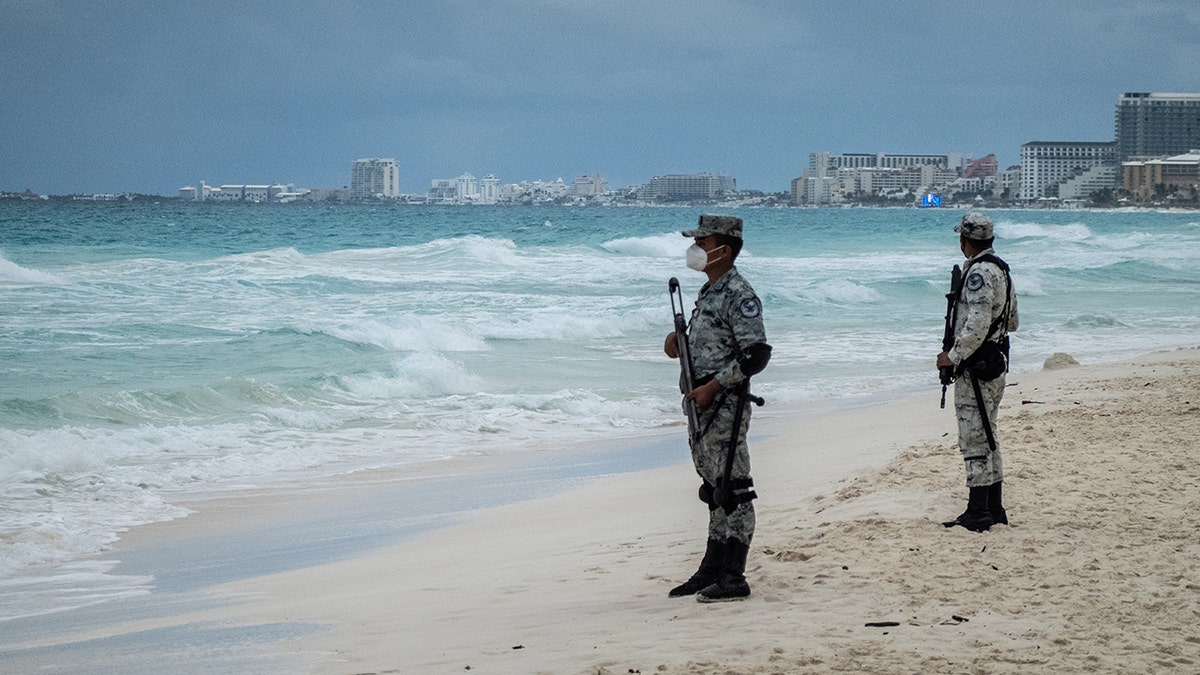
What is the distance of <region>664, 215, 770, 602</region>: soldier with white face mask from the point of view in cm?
535

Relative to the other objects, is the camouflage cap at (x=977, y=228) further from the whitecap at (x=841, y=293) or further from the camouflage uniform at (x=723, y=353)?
the whitecap at (x=841, y=293)

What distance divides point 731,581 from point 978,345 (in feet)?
6.22

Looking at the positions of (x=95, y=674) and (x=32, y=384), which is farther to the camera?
(x=32, y=384)

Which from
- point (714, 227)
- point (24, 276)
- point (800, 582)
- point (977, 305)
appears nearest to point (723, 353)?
point (714, 227)

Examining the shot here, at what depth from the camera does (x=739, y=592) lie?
18.2 feet

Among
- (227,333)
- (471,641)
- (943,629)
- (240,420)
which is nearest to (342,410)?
(240,420)

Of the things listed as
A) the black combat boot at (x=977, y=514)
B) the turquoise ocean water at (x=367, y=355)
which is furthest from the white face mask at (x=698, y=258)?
the turquoise ocean water at (x=367, y=355)

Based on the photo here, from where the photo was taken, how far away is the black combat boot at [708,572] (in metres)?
5.61

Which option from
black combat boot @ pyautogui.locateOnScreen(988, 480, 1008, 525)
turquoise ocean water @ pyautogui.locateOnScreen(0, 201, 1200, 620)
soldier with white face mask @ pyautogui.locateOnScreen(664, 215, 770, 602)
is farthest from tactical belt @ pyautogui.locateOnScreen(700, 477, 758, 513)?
turquoise ocean water @ pyautogui.locateOnScreen(0, 201, 1200, 620)

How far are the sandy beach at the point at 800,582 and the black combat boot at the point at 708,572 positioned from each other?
0.27 feet

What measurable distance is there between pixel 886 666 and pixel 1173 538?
231 centimetres

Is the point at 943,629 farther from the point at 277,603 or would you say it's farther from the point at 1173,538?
the point at 277,603

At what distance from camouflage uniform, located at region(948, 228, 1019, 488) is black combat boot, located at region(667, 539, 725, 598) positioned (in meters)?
1.67

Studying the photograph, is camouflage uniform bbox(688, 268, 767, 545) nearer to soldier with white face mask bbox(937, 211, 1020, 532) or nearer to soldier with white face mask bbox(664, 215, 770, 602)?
soldier with white face mask bbox(664, 215, 770, 602)
